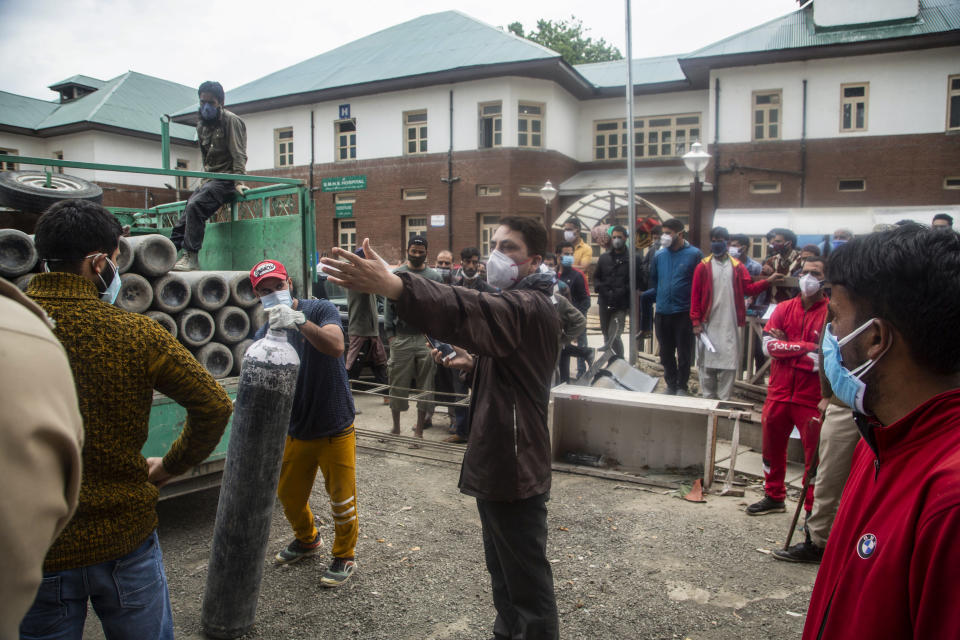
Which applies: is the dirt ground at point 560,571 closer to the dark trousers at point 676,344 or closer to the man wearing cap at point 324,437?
the man wearing cap at point 324,437

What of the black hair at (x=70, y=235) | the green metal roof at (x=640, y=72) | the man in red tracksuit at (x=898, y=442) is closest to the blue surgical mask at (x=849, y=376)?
the man in red tracksuit at (x=898, y=442)

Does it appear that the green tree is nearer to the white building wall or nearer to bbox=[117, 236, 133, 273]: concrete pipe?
the white building wall

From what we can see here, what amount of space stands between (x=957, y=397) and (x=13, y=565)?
1.57 metres

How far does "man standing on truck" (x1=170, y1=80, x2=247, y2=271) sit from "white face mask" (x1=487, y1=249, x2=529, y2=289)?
3923 mm

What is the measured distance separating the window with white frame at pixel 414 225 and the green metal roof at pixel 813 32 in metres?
11.4

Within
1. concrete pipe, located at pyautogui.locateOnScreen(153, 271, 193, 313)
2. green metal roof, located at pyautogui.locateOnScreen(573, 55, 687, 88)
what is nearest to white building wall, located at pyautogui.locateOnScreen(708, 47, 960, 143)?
green metal roof, located at pyautogui.locateOnScreen(573, 55, 687, 88)

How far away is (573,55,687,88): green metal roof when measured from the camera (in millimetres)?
25906

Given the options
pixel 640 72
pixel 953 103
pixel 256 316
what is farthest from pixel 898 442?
pixel 640 72

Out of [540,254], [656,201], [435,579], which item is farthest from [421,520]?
[656,201]

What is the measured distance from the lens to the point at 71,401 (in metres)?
0.90

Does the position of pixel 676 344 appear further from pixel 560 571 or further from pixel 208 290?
pixel 208 290

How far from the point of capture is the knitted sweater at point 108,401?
195cm

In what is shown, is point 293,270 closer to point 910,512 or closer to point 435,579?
point 435,579

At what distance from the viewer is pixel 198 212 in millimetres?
6078
